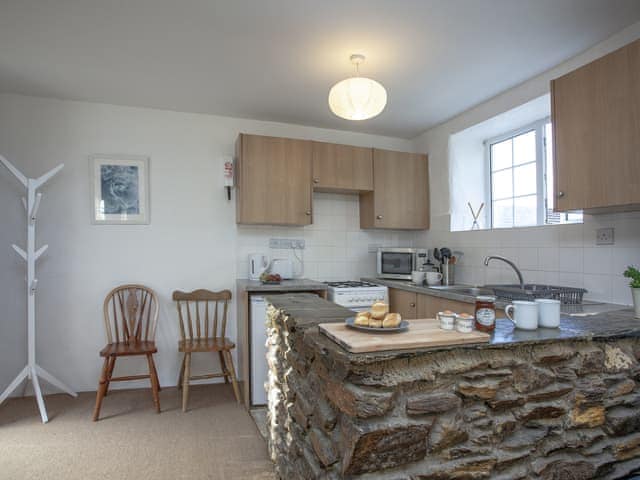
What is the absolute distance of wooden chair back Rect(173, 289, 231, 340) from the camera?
3.27 m

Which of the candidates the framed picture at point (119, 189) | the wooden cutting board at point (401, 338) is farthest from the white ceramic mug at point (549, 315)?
the framed picture at point (119, 189)

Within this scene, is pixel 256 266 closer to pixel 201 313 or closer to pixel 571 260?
pixel 201 313

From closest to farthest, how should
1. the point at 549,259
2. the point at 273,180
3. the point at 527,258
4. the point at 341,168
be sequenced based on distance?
the point at 549,259 → the point at 527,258 → the point at 273,180 → the point at 341,168

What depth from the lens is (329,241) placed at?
3947mm

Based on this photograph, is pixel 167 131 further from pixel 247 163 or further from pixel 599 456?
pixel 599 456

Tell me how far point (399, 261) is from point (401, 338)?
2.71m

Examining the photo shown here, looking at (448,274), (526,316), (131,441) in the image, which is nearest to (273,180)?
(448,274)

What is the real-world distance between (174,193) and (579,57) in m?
3.15

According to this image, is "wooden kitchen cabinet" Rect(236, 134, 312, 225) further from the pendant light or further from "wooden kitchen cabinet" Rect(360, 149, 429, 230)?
the pendant light

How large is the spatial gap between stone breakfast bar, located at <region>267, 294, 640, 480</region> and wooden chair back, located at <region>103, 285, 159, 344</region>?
2.19 meters

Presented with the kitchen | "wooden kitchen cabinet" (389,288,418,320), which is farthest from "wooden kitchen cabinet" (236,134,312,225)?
"wooden kitchen cabinet" (389,288,418,320)

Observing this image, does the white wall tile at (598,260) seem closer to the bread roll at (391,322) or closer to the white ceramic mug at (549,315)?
the white ceramic mug at (549,315)

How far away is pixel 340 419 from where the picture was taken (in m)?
1.09

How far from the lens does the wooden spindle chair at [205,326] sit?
9.96 ft
